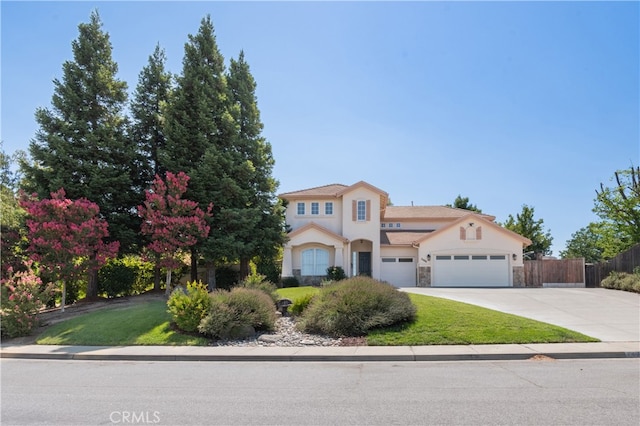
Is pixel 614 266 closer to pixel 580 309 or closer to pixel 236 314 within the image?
pixel 580 309

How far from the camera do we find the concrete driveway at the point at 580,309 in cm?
1305

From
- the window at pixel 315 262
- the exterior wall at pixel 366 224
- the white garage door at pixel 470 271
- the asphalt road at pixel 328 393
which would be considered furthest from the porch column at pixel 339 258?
the asphalt road at pixel 328 393

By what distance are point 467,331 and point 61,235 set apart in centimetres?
1444

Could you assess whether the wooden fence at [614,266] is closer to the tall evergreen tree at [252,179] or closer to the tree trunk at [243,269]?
the tall evergreen tree at [252,179]

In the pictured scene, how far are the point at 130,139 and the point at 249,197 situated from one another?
649 cm

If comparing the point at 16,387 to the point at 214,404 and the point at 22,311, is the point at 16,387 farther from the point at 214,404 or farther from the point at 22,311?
the point at 22,311

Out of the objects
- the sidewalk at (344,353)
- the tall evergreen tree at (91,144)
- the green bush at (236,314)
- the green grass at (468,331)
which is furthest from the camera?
the tall evergreen tree at (91,144)

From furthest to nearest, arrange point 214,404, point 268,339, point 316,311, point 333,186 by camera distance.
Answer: point 333,186, point 316,311, point 268,339, point 214,404

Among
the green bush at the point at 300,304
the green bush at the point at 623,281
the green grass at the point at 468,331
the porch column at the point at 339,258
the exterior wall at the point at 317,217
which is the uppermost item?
the exterior wall at the point at 317,217

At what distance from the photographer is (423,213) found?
34438 millimetres

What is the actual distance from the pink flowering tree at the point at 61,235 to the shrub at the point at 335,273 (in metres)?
14.5

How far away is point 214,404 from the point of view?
6.60 m

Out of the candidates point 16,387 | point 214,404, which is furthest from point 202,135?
point 214,404

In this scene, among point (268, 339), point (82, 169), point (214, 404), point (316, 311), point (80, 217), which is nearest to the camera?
point (214, 404)
